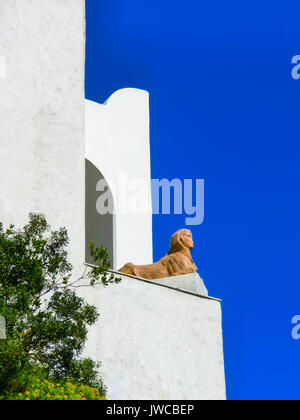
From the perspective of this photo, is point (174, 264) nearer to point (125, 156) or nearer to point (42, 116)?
point (42, 116)

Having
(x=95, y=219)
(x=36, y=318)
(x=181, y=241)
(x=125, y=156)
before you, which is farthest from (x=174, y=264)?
(x=36, y=318)

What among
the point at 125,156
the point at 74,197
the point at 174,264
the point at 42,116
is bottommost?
the point at 174,264

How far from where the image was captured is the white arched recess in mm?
18500

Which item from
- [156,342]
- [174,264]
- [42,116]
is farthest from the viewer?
[174,264]

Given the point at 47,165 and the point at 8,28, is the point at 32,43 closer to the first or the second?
the point at 8,28

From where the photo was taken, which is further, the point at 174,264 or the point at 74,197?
the point at 174,264

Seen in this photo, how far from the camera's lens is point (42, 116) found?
46.5 ft

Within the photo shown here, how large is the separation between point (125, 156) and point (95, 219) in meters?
1.66

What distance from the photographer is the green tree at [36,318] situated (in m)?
9.67

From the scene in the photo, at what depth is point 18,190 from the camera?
13469mm

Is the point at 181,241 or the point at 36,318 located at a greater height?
the point at 181,241

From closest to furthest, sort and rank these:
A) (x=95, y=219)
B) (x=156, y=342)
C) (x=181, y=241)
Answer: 1. (x=156, y=342)
2. (x=181, y=241)
3. (x=95, y=219)

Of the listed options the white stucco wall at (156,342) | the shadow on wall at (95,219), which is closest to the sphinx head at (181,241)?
the white stucco wall at (156,342)

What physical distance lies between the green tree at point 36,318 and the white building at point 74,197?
6.31ft
